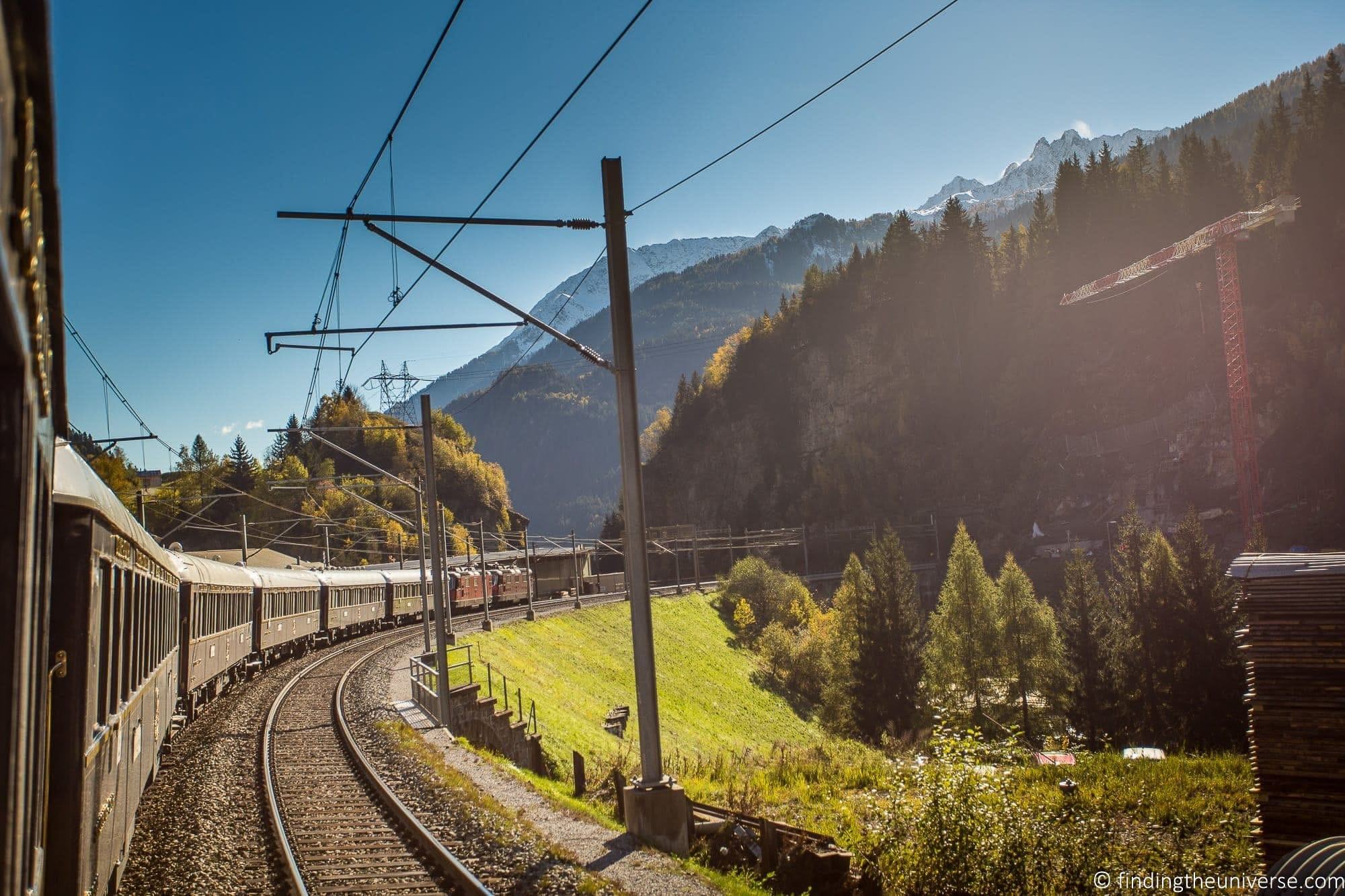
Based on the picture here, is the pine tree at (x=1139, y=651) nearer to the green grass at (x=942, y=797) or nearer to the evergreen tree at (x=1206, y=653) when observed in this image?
the evergreen tree at (x=1206, y=653)

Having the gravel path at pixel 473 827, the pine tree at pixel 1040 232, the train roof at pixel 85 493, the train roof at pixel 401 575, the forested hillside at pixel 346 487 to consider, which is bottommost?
the gravel path at pixel 473 827

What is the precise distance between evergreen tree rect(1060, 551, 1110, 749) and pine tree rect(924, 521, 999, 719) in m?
4.77

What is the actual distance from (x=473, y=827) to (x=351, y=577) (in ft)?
108

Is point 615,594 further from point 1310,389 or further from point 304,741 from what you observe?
point 1310,389

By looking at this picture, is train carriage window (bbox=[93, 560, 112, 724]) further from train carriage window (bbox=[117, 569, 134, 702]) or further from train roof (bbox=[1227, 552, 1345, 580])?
train roof (bbox=[1227, 552, 1345, 580])

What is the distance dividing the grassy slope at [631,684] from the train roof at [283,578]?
21.5 ft

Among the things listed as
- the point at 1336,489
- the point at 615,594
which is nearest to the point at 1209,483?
the point at 1336,489

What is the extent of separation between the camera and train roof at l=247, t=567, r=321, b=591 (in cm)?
2709

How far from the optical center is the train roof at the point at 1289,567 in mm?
13336

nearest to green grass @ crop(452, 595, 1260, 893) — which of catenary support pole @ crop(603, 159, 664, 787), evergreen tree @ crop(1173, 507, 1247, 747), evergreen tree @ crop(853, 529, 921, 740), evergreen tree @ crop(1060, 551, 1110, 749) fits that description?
catenary support pole @ crop(603, 159, 664, 787)

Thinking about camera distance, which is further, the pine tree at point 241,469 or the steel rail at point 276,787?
the pine tree at point 241,469

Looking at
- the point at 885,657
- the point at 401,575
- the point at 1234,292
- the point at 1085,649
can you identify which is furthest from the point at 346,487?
the point at 1234,292

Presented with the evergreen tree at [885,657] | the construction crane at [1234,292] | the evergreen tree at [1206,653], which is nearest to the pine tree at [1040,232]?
the construction crane at [1234,292]

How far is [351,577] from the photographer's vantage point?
139 feet
